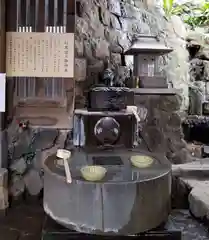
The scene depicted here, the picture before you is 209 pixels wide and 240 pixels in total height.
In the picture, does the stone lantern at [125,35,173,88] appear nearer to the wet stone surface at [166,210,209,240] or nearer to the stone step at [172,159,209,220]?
the stone step at [172,159,209,220]

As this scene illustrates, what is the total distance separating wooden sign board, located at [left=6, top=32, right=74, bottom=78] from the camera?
3.25 metres

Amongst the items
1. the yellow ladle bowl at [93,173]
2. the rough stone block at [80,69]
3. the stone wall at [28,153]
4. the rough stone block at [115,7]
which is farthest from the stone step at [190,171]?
the rough stone block at [115,7]

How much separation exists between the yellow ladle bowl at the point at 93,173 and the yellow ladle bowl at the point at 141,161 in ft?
0.99

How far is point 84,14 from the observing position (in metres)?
3.86

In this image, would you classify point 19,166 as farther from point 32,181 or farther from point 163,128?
point 163,128

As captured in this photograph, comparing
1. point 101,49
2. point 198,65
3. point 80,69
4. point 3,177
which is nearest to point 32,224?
point 3,177

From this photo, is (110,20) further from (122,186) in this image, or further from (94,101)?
(122,186)

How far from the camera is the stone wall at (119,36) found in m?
3.83

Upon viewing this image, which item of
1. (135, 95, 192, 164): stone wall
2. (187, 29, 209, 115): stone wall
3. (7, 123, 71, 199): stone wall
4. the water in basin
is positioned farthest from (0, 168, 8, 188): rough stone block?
(187, 29, 209, 115): stone wall

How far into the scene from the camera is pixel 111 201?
2002 mm

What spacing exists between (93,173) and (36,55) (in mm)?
1580

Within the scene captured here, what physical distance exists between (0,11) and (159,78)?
6.15ft

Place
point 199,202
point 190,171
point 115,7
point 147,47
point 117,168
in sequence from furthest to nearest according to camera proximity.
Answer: point 115,7 < point 147,47 < point 190,171 < point 199,202 < point 117,168

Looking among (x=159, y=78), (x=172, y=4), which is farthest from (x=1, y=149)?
(x=172, y=4)
